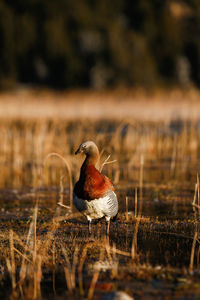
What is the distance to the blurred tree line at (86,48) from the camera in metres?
52.0

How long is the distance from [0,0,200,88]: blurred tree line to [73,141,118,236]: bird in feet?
142

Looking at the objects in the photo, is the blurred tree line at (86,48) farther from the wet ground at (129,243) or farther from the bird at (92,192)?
the bird at (92,192)

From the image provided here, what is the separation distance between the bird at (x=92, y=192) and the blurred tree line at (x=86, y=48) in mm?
Result: 43314

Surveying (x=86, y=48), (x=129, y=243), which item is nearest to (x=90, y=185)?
(x=129, y=243)

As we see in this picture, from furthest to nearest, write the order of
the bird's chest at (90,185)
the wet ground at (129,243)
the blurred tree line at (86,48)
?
the blurred tree line at (86,48), the bird's chest at (90,185), the wet ground at (129,243)

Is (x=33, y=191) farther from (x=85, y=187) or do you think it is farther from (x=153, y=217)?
(x=85, y=187)

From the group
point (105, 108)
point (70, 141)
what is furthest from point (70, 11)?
point (70, 141)

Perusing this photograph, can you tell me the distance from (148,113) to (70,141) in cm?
718

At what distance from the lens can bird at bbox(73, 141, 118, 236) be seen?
21.5 feet

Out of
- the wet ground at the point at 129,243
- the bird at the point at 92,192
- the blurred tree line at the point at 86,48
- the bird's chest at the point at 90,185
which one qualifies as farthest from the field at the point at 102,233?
the blurred tree line at the point at 86,48

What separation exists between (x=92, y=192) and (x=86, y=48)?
47858 millimetres

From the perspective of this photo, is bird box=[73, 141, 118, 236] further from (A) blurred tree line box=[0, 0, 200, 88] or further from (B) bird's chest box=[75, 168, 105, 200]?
(A) blurred tree line box=[0, 0, 200, 88]

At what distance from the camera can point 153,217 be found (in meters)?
8.20

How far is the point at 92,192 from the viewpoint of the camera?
655cm
